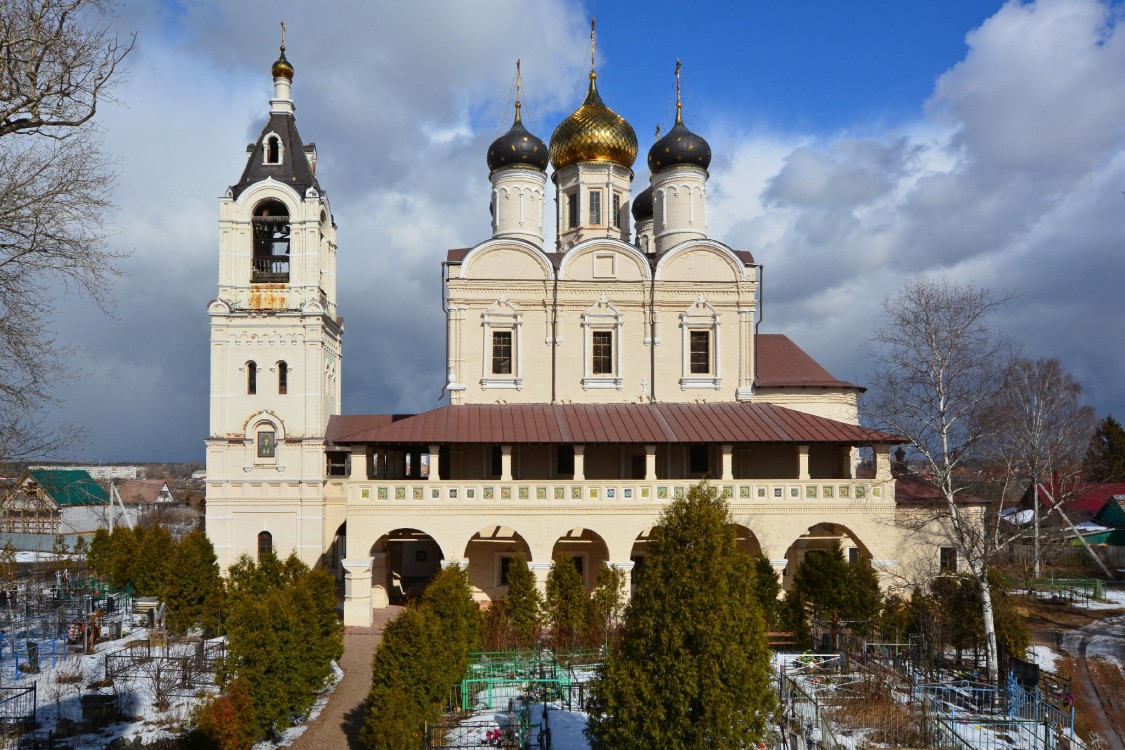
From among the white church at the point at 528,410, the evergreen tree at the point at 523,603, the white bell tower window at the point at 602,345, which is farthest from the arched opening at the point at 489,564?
the white bell tower window at the point at 602,345

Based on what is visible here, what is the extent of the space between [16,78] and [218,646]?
1292cm

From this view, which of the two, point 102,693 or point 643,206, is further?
point 643,206

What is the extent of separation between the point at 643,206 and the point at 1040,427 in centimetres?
1683

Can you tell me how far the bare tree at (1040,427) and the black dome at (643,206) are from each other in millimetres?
14870

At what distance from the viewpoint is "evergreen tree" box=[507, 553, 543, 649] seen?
19.1 m

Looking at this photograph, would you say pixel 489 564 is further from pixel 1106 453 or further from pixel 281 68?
pixel 1106 453

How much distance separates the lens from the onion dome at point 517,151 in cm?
2738

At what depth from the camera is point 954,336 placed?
18.0 metres

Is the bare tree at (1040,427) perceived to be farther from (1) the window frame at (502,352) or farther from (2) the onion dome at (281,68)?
(2) the onion dome at (281,68)

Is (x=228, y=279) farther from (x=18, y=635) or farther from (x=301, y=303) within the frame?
(x=18, y=635)

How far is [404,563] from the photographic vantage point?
1113 inches

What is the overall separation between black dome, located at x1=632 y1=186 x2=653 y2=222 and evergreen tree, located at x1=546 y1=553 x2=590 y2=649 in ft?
61.0

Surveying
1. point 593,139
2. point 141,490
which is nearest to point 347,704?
point 593,139

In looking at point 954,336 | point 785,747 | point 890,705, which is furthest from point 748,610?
point 954,336
